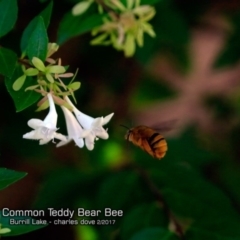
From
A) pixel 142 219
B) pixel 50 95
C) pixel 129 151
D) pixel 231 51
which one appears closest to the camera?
pixel 50 95

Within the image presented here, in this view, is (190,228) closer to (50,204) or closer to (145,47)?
(50,204)

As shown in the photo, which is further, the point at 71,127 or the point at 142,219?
the point at 142,219

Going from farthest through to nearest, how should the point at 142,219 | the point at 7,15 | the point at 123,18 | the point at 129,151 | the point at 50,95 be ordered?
the point at 129,151 < the point at 142,219 < the point at 123,18 < the point at 7,15 < the point at 50,95

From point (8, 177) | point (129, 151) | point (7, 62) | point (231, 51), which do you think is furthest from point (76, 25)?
point (231, 51)

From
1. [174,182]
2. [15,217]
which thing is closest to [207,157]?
[174,182]

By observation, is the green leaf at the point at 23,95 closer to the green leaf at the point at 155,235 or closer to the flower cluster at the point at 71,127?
the flower cluster at the point at 71,127

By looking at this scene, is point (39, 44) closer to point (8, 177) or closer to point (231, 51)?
point (8, 177)

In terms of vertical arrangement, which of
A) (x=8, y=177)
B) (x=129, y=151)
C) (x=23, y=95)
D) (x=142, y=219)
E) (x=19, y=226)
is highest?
(x=23, y=95)
